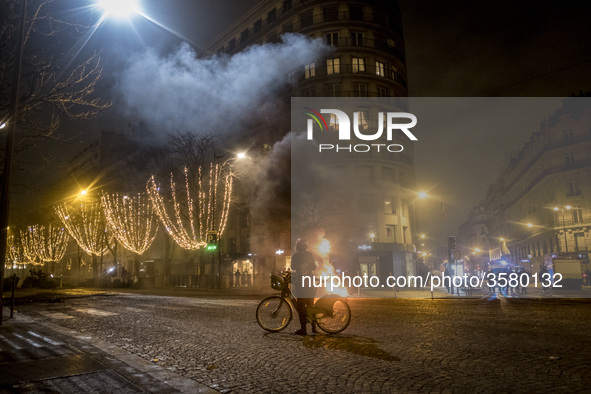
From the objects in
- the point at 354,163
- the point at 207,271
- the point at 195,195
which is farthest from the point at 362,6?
the point at 207,271

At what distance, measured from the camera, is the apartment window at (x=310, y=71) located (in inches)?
1629

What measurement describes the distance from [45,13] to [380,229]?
3525 centimetres

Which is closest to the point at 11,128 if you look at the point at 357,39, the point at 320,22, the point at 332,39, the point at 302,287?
the point at 302,287

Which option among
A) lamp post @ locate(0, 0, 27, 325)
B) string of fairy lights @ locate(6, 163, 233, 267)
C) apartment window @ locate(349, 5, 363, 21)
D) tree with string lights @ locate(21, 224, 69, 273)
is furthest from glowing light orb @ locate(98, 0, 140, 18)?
tree with string lights @ locate(21, 224, 69, 273)

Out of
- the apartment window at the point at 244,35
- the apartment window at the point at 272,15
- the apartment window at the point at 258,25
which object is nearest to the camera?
the apartment window at the point at 272,15

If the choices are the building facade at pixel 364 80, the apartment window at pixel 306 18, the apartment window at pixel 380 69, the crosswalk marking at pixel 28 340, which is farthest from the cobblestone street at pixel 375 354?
the apartment window at pixel 306 18

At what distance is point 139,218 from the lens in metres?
39.3

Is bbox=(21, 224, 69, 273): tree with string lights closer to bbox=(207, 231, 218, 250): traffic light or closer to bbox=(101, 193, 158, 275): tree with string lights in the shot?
bbox=(101, 193, 158, 275): tree with string lights

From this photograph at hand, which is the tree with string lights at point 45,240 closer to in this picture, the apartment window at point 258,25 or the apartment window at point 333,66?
the apartment window at point 258,25

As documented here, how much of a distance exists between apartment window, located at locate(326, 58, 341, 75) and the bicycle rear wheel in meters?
35.8

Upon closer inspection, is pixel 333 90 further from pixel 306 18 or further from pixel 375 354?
pixel 375 354

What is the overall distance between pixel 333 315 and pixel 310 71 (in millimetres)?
36772

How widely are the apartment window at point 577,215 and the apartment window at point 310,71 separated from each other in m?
34.8

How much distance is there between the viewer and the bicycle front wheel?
8180 mm
